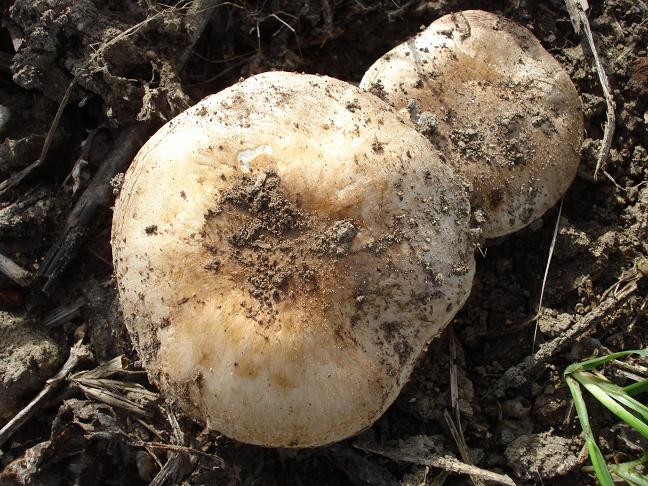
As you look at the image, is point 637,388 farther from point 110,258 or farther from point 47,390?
point 47,390

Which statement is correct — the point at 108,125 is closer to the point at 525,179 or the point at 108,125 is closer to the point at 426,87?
the point at 426,87

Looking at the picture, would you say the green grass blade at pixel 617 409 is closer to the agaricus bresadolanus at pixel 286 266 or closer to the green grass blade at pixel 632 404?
the green grass blade at pixel 632 404

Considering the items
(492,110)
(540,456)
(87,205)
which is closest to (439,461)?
(540,456)

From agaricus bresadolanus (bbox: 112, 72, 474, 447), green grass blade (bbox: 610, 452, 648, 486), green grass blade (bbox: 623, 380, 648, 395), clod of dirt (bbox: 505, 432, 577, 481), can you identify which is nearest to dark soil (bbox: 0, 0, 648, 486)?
clod of dirt (bbox: 505, 432, 577, 481)

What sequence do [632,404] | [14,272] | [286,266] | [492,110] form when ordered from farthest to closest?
[14,272] → [492,110] → [632,404] → [286,266]

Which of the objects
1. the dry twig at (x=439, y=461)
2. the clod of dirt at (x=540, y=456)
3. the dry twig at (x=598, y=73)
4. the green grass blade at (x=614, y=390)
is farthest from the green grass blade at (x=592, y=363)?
the dry twig at (x=598, y=73)

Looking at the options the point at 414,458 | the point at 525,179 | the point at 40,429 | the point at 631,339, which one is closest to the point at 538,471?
the point at 414,458
